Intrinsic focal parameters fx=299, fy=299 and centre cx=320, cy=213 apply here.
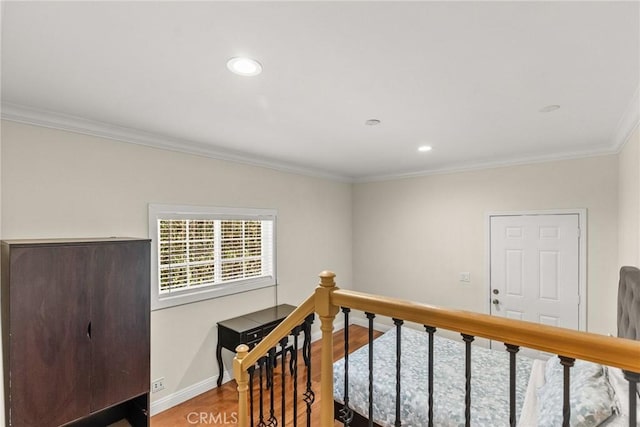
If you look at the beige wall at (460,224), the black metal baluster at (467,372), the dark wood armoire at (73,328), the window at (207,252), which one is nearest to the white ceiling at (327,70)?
the beige wall at (460,224)

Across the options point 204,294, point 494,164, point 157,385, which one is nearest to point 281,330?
point 204,294

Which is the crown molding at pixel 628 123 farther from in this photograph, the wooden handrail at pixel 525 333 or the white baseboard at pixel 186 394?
the white baseboard at pixel 186 394

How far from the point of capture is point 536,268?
353cm

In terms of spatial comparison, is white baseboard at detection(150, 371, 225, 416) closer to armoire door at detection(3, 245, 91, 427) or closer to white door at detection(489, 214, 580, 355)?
armoire door at detection(3, 245, 91, 427)

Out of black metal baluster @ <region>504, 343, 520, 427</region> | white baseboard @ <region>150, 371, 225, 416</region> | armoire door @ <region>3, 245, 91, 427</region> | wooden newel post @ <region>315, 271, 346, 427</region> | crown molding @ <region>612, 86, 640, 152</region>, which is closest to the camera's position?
black metal baluster @ <region>504, 343, 520, 427</region>

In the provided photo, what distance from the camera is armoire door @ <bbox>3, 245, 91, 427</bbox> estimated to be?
180cm

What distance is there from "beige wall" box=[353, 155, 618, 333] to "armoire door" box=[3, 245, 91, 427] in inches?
153

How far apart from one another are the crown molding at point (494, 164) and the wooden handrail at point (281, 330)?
11.3ft

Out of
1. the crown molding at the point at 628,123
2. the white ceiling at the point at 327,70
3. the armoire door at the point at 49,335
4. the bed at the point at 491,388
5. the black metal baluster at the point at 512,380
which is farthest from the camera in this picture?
the crown molding at the point at 628,123

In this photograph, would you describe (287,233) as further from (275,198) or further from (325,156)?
(325,156)

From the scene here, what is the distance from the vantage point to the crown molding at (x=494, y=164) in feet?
10.5

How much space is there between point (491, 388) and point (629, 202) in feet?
6.22

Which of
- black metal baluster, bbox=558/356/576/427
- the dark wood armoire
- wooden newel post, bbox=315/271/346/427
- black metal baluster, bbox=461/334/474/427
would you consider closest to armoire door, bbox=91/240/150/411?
the dark wood armoire

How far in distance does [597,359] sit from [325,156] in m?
3.12
